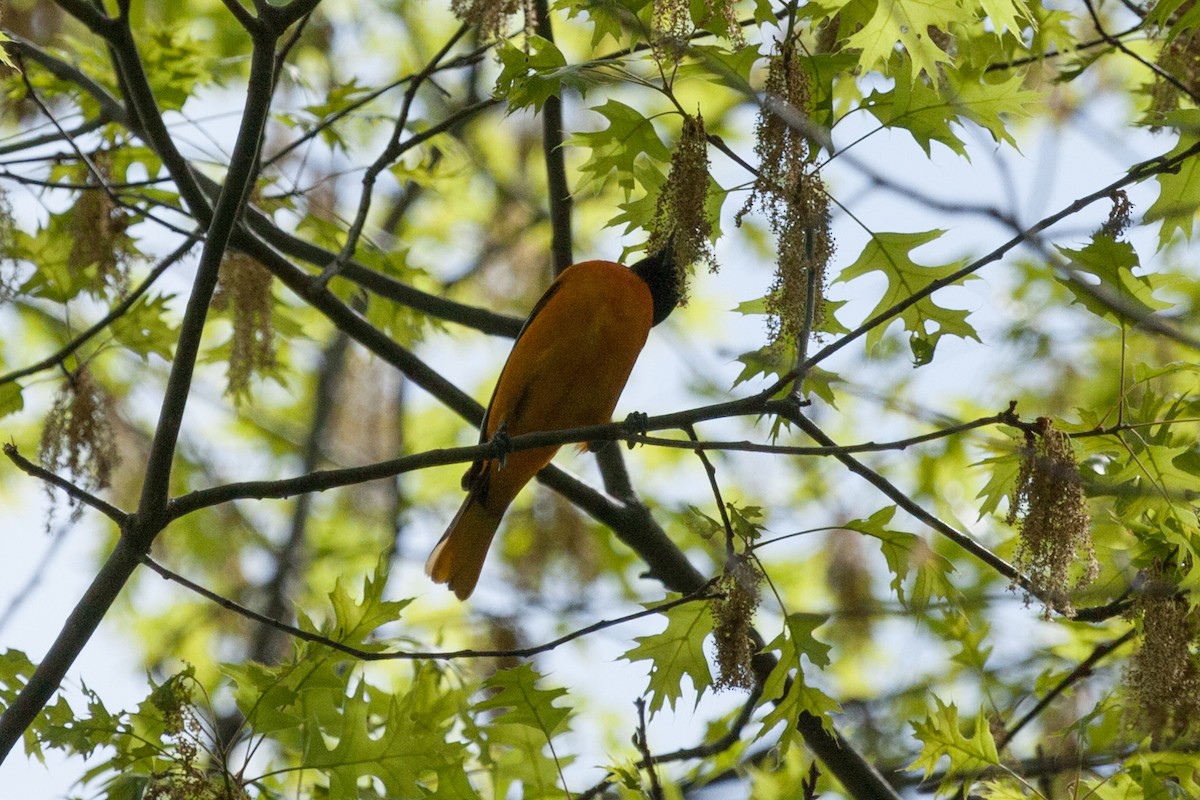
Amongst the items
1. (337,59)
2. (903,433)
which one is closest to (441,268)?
(337,59)

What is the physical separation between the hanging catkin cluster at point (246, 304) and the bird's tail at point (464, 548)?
102 centimetres

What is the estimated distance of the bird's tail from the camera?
4.75m

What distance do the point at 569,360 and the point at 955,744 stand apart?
6.01 ft

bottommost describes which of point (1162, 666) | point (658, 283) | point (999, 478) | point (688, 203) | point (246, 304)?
point (1162, 666)

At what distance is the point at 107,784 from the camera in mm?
3150

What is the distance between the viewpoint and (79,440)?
152 inches

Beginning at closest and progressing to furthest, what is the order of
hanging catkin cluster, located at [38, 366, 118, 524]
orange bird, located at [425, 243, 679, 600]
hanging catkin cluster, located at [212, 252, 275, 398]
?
1. hanging catkin cluster, located at [38, 366, 118, 524]
2. hanging catkin cluster, located at [212, 252, 275, 398]
3. orange bird, located at [425, 243, 679, 600]

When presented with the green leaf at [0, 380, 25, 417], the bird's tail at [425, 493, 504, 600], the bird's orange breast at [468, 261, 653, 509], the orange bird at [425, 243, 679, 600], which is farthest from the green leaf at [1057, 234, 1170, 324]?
the green leaf at [0, 380, 25, 417]

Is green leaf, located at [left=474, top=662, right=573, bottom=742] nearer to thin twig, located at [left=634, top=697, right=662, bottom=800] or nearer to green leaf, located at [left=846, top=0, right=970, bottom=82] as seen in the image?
thin twig, located at [left=634, top=697, right=662, bottom=800]

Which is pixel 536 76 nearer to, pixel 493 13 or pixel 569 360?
pixel 493 13

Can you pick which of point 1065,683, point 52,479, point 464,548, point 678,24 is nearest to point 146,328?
point 464,548

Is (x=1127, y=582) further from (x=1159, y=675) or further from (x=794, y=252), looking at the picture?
(x=794, y=252)

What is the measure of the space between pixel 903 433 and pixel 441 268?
4766mm

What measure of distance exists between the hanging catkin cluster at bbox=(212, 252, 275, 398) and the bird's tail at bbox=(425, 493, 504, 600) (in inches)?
40.3
